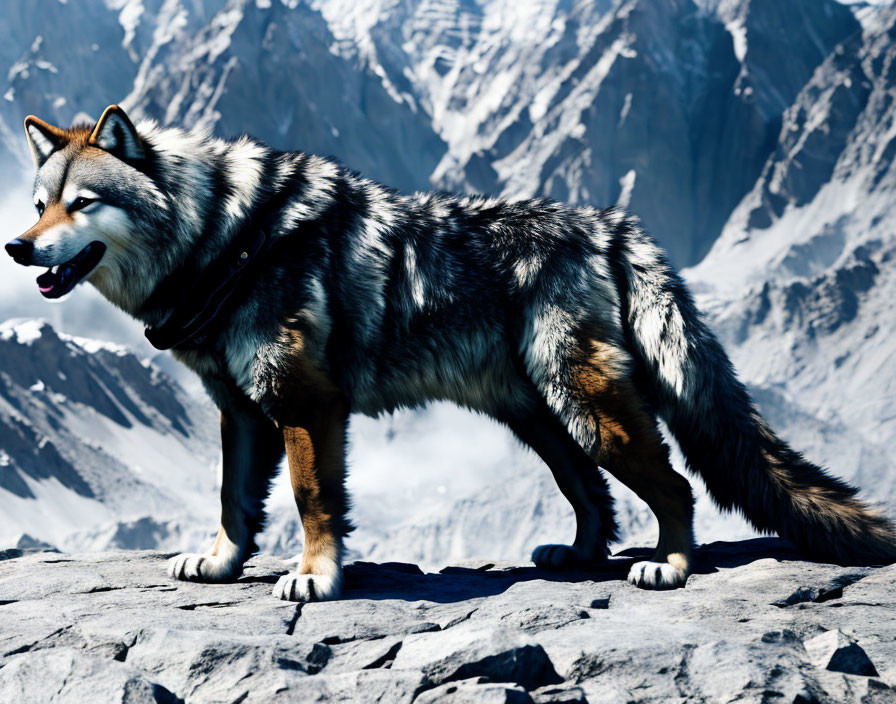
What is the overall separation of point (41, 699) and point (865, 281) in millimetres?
204410

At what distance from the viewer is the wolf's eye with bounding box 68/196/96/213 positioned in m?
6.20

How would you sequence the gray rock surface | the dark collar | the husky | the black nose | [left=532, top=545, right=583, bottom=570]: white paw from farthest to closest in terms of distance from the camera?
[left=532, top=545, right=583, bottom=570]: white paw → the dark collar → the husky → the black nose → the gray rock surface

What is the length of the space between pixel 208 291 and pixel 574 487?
3.24m

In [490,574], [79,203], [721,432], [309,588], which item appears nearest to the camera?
[309,588]

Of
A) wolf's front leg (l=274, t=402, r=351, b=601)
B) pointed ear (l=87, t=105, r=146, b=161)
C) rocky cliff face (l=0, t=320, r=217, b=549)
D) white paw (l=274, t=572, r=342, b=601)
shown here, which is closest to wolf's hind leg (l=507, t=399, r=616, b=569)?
wolf's front leg (l=274, t=402, r=351, b=601)

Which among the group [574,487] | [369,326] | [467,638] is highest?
[369,326]

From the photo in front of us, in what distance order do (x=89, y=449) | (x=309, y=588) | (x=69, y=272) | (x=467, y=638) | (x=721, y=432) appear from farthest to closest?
(x=89, y=449), (x=721, y=432), (x=69, y=272), (x=309, y=588), (x=467, y=638)

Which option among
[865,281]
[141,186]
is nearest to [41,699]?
[141,186]

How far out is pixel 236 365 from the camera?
20.7ft

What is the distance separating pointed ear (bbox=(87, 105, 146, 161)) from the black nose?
98cm

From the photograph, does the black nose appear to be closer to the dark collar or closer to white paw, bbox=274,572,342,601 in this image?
the dark collar

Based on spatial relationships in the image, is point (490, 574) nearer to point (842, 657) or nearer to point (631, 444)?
point (631, 444)

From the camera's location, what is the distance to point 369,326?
6.64m

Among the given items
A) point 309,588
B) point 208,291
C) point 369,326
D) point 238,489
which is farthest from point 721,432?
point 208,291
